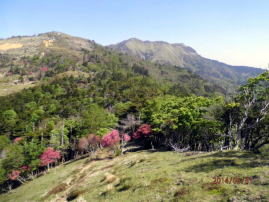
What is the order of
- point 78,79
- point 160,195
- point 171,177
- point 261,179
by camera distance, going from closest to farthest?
1. point 261,179
2. point 160,195
3. point 171,177
4. point 78,79

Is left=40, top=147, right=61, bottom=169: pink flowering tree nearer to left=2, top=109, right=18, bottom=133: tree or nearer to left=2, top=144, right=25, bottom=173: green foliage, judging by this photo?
left=2, top=144, right=25, bottom=173: green foliage

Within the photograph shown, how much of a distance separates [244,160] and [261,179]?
8075 millimetres

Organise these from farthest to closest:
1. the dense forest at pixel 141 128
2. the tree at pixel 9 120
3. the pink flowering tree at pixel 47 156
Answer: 1. the tree at pixel 9 120
2. the pink flowering tree at pixel 47 156
3. the dense forest at pixel 141 128

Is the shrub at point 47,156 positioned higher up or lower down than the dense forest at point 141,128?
lower down

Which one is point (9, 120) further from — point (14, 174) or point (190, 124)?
point (190, 124)

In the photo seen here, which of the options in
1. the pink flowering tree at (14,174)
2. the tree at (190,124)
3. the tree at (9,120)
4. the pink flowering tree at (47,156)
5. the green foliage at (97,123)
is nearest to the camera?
the tree at (190,124)

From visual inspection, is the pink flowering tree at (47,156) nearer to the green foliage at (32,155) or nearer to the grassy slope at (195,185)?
the green foliage at (32,155)

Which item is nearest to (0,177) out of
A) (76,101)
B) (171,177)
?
(171,177)

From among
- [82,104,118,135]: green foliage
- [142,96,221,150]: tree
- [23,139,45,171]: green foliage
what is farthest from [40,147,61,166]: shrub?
[142,96,221,150]: tree

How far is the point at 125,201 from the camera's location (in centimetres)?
2256

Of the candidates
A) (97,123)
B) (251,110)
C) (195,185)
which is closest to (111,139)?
(97,123)

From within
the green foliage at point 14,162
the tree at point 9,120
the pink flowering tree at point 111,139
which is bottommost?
the green foliage at point 14,162

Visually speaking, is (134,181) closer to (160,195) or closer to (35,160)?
(160,195)

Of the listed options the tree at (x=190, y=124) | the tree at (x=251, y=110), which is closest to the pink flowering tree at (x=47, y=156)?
the tree at (x=190, y=124)
